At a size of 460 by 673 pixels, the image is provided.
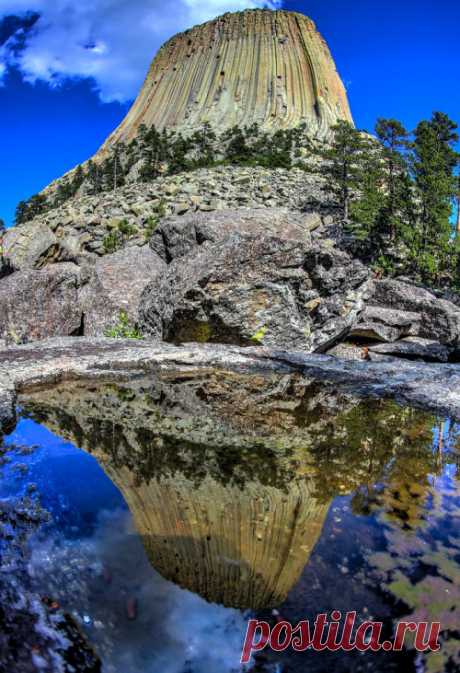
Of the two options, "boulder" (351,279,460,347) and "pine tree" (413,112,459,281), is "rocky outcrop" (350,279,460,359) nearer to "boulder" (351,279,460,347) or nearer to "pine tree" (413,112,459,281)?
"boulder" (351,279,460,347)

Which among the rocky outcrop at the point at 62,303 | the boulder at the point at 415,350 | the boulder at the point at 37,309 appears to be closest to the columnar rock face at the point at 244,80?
the boulder at the point at 415,350

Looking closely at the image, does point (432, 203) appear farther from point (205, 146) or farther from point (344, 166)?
point (205, 146)

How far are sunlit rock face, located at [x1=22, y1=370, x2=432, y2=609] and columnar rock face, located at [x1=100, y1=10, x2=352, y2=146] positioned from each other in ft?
216

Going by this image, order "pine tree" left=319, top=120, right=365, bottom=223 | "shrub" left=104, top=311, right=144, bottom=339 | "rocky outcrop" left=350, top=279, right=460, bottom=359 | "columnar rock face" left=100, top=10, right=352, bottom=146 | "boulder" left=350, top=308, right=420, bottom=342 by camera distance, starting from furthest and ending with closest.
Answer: "columnar rock face" left=100, top=10, right=352, bottom=146 < "pine tree" left=319, top=120, right=365, bottom=223 < "rocky outcrop" left=350, top=279, right=460, bottom=359 < "boulder" left=350, top=308, right=420, bottom=342 < "shrub" left=104, top=311, right=144, bottom=339

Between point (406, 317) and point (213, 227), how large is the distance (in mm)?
4860

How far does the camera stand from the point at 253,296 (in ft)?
26.1

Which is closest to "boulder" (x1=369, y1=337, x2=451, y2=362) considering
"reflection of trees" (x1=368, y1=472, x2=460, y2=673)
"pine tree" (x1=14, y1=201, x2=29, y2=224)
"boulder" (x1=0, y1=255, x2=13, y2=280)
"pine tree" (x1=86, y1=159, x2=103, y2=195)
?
"reflection of trees" (x1=368, y1=472, x2=460, y2=673)

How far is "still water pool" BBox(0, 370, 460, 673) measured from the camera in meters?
1.84

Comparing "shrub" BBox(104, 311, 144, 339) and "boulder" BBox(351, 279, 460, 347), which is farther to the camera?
"boulder" BBox(351, 279, 460, 347)

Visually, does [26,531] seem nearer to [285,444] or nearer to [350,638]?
[350,638]

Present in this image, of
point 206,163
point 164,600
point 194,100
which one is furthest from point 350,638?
point 194,100

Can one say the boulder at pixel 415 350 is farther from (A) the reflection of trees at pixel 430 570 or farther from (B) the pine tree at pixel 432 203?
(B) the pine tree at pixel 432 203

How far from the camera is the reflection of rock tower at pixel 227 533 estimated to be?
2.08 m

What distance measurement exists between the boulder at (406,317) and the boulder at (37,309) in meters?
5.64
